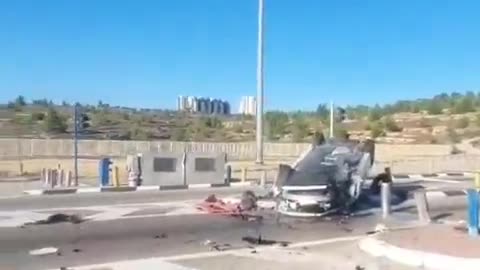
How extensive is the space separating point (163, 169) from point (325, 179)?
40.1 ft

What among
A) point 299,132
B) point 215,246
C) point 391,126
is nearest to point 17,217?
point 215,246

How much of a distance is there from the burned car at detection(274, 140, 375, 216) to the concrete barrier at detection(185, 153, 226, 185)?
392 inches

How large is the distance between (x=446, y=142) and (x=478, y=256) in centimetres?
7617

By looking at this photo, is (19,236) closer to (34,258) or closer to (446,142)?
(34,258)

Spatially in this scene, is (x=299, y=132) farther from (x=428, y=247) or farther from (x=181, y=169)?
(x=428, y=247)

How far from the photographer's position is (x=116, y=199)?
23.3m

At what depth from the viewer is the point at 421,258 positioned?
11016 millimetres

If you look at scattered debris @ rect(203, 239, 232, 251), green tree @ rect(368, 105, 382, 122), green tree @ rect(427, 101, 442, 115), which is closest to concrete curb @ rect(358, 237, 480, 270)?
scattered debris @ rect(203, 239, 232, 251)

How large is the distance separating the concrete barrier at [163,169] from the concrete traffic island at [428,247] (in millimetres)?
16615

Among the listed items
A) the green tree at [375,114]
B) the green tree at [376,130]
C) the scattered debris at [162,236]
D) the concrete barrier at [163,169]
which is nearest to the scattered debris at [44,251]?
the scattered debris at [162,236]

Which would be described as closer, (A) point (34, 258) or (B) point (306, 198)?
(A) point (34, 258)

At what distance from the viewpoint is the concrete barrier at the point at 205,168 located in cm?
3038

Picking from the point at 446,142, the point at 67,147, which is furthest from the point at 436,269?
Result: the point at 446,142

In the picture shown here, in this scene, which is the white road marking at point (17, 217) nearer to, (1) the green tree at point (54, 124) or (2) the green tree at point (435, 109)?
(1) the green tree at point (54, 124)
